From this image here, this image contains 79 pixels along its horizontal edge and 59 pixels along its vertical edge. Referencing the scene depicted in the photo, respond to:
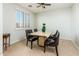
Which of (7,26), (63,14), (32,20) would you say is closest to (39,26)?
(32,20)

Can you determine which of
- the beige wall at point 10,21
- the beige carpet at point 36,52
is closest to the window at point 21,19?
the beige wall at point 10,21

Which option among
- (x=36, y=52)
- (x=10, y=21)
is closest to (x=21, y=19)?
(x=10, y=21)

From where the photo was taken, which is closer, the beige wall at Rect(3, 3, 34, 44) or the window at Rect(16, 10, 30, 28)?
the beige wall at Rect(3, 3, 34, 44)

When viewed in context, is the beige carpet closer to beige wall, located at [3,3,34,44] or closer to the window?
beige wall, located at [3,3,34,44]

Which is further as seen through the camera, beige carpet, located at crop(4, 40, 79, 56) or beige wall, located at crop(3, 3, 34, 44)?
beige wall, located at crop(3, 3, 34, 44)

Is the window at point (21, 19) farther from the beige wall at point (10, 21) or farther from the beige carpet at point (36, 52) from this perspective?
the beige carpet at point (36, 52)

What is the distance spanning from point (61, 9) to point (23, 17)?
296 cm

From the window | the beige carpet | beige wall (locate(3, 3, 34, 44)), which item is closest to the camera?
the beige carpet

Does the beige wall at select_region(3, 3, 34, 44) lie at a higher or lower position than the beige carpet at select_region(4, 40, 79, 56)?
higher

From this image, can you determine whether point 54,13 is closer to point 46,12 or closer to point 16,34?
point 46,12

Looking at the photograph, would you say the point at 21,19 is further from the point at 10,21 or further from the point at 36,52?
the point at 36,52

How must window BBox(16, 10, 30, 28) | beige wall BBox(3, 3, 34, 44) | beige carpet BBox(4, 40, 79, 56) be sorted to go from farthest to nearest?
1. window BBox(16, 10, 30, 28)
2. beige wall BBox(3, 3, 34, 44)
3. beige carpet BBox(4, 40, 79, 56)

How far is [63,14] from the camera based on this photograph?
6281mm

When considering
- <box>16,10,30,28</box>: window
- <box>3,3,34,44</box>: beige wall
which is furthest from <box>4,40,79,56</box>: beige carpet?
<box>16,10,30,28</box>: window
